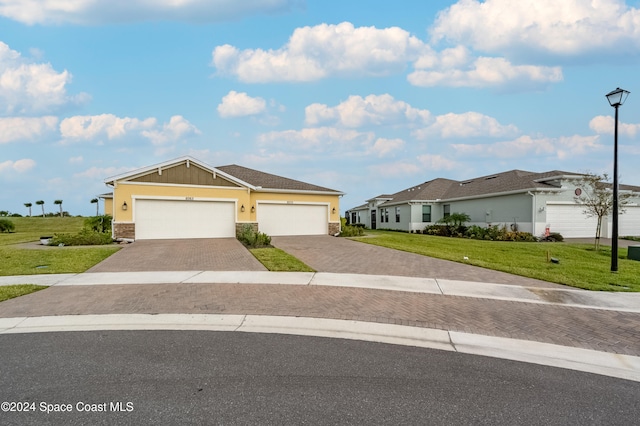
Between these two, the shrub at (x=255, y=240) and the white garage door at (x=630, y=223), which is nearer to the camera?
the shrub at (x=255, y=240)

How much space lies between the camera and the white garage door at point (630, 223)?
1017 inches

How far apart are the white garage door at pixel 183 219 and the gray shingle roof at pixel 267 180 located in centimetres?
323

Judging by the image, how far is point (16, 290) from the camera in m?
8.42

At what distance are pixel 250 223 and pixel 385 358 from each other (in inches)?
715

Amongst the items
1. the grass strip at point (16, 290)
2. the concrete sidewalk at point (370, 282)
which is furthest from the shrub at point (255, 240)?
the grass strip at point (16, 290)

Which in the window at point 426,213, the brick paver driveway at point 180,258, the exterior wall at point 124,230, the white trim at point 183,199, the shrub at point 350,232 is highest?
the white trim at point 183,199

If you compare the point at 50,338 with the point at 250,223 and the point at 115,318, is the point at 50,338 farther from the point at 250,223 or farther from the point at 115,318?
the point at 250,223

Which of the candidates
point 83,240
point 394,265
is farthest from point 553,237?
point 83,240

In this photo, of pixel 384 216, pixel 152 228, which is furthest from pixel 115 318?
pixel 384 216

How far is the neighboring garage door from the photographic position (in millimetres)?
23812

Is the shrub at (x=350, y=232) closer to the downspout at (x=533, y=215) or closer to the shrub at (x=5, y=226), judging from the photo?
the downspout at (x=533, y=215)

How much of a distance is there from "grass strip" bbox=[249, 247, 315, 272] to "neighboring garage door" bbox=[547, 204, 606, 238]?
63.4ft

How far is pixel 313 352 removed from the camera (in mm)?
4883

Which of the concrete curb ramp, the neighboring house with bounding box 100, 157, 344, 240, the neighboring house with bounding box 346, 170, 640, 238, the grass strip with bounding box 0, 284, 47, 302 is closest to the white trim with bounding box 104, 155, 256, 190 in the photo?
the neighboring house with bounding box 100, 157, 344, 240
